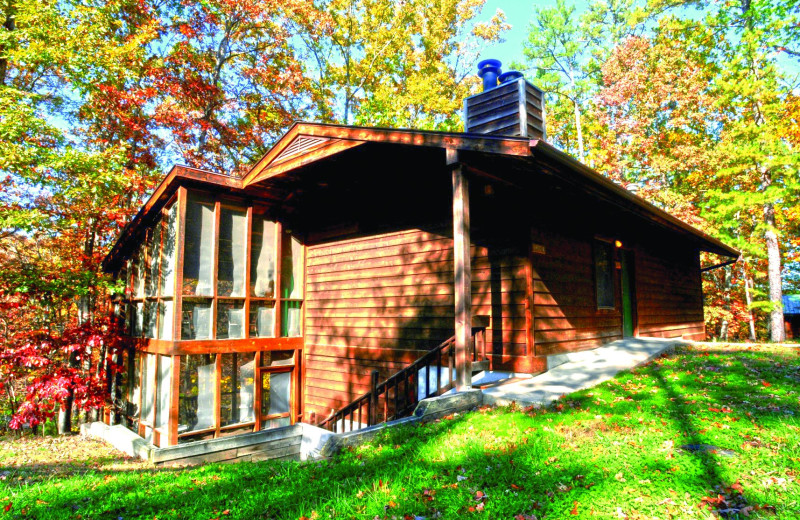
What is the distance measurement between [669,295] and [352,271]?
913 centimetres

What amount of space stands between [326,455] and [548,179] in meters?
4.60

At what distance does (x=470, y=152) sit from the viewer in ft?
18.9

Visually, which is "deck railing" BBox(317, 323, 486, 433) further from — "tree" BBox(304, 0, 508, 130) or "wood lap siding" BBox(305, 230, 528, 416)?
"tree" BBox(304, 0, 508, 130)

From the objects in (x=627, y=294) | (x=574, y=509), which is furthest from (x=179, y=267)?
(x=627, y=294)

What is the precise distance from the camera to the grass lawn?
3.02 m

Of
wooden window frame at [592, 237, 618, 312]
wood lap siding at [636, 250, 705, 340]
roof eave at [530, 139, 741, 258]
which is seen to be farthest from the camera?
wood lap siding at [636, 250, 705, 340]

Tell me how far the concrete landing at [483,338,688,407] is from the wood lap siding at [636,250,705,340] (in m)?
1.62

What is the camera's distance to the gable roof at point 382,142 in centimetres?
541

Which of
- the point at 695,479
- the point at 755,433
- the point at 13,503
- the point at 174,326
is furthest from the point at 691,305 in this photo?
the point at 13,503

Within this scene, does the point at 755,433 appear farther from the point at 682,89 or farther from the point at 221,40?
the point at 682,89

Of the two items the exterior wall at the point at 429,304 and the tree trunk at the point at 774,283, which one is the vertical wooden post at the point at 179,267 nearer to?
the exterior wall at the point at 429,304

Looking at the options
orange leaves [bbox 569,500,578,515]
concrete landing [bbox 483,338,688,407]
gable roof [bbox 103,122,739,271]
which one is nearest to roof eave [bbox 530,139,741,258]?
gable roof [bbox 103,122,739,271]

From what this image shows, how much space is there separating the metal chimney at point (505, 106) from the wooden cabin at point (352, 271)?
70mm

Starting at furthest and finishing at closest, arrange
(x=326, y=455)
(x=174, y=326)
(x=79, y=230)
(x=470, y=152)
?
(x=79, y=230)
(x=174, y=326)
(x=470, y=152)
(x=326, y=455)
